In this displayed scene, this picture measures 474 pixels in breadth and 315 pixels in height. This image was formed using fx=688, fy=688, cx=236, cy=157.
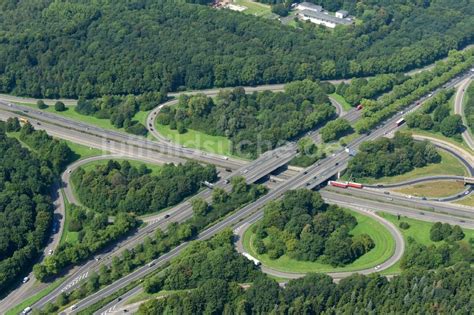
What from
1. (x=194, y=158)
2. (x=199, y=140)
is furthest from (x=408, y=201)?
(x=199, y=140)

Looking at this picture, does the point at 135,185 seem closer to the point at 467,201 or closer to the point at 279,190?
the point at 279,190

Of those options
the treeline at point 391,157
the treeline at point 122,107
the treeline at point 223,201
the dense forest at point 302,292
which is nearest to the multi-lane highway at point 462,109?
the treeline at point 391,157

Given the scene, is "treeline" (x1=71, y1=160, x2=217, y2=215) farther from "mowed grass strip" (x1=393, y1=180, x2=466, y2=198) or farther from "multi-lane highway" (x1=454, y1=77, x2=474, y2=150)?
"multi-lane highway" (x1=454, y1=77, x2=474, y2=150)

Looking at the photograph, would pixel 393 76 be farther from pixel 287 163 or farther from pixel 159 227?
pixel 159 227

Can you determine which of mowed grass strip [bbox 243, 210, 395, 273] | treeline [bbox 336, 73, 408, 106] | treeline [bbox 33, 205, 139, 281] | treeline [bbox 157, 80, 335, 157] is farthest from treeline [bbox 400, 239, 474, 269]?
treeline [bbox 336, 73, 408, 106]

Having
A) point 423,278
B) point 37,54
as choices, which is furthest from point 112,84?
point 423,278
